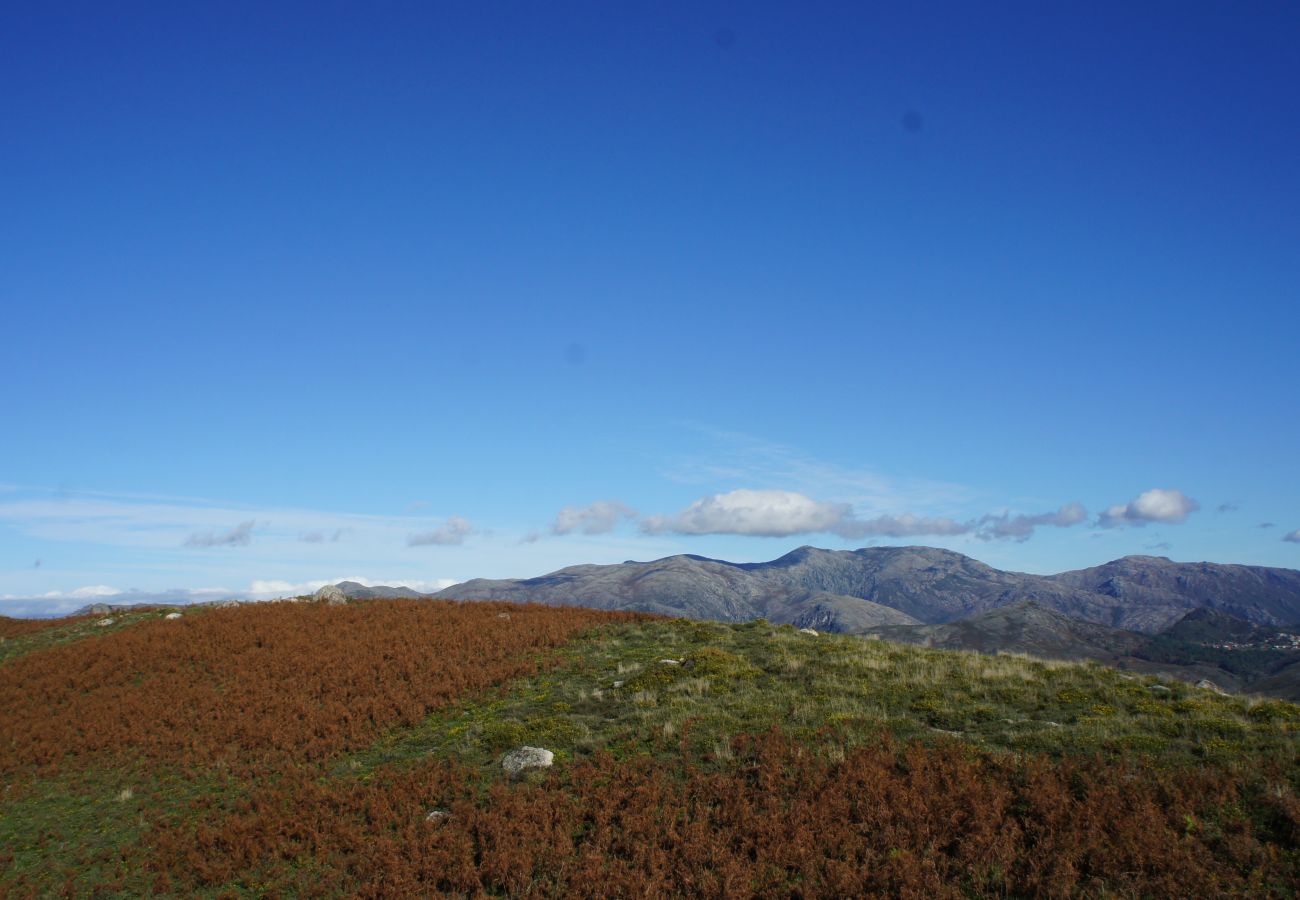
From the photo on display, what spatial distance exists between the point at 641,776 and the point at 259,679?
17.3 meters

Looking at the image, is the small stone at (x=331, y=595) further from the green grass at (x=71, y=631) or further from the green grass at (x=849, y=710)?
the green grass at (x=849, y=710)

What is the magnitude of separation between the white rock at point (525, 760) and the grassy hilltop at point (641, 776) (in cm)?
38

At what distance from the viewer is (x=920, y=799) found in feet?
49.9

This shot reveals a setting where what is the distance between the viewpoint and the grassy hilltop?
1367cm

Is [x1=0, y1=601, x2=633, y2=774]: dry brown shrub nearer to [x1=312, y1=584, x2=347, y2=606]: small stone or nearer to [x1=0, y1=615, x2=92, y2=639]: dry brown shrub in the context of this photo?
[x1=312, y1=584, x2=347, y2=606]: small stone

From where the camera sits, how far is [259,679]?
2759 centimetres

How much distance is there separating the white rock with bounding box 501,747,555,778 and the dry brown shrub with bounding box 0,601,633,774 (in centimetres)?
577

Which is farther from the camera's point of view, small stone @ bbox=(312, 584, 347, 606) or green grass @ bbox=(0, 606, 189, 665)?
small stone @ bbox=(312, 584, 347, 606)

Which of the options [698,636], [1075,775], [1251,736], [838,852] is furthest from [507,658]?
[1251,736]

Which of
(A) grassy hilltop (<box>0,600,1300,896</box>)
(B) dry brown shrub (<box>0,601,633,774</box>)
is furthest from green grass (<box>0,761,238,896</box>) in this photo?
(B) dry brown shrub (<box>0,601,633,774</box>)

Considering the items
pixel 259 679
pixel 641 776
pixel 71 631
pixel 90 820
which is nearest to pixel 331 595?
pixel 71 631

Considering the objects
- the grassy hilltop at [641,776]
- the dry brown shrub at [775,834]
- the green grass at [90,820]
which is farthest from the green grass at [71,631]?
the dry brown shrub at [775,834]

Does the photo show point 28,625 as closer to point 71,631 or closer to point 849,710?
point 71,631

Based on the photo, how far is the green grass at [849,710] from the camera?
17.6 m
